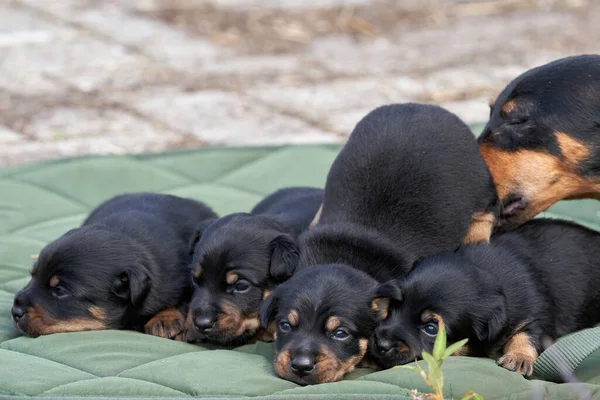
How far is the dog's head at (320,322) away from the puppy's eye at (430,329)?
19 centimetres

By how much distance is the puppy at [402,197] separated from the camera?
417cm

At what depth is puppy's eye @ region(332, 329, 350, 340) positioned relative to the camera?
372cm

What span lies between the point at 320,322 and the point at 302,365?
0.21m

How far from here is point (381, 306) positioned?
3.84 m

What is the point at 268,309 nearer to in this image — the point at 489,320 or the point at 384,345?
the point at 384,345

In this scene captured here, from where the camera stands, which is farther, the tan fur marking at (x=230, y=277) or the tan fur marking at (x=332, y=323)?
the tan fur marking at (x=230, y=277)

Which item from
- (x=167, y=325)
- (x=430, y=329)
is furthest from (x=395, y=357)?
(x=167, y=325)

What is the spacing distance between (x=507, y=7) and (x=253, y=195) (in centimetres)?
635

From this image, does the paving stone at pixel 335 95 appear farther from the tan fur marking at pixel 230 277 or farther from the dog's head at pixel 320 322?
the dog's head at pixel 320 322

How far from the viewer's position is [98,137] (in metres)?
7.85

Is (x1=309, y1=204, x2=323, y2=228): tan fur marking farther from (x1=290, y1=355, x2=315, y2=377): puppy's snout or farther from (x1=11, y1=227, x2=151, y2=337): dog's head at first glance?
(x1=290, y1=355, x2=315, y2=377): puppy's snout

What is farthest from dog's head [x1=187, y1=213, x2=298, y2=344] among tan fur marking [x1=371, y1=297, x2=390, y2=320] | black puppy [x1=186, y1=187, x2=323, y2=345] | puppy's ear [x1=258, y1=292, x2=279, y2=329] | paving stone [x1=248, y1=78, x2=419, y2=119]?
paving stone [x1=248, y1=78, x2=419, y2=119]

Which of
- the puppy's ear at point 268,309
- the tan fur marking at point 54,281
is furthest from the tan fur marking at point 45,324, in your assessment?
the puppy's ear at point 268,309

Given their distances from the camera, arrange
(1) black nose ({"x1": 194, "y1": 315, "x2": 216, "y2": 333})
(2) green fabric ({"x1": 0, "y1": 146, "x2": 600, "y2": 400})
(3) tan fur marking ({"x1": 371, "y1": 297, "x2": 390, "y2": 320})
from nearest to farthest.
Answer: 1. (2) green fabric ({"x1": 0, "y1": 146, "x2": 600, "y2": 400})
2. (3) tan fur marking ({"x1": 371, "y1": 297, "x2": 390, "y2": 320})
3. (1) black nose ({"x1": 194, "y1": 315, "x2": 216, "y2": 333})
